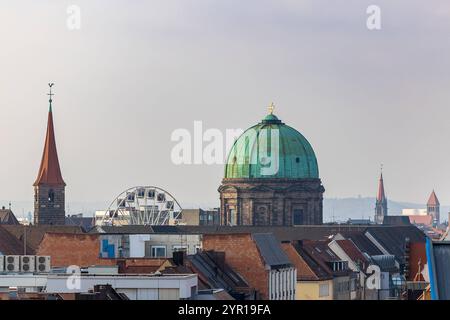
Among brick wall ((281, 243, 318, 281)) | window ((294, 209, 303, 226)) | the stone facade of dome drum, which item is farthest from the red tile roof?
the stone facade of dome drum

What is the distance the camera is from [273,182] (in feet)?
607

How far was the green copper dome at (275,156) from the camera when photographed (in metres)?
184

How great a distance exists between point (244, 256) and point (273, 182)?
101678mm

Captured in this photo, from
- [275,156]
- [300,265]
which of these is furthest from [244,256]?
[275,156]

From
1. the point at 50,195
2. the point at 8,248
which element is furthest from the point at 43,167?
the point at 8,248

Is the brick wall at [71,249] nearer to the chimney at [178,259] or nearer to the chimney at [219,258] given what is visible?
the chimney at [219,258]

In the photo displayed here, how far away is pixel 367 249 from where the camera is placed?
13788cm

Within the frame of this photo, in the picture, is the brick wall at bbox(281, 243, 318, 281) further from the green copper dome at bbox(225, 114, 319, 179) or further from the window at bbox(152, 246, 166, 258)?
the green copper dome at bbox(225, 114, 319, 179)

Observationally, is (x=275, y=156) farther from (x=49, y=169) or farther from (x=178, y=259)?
(x=178, y=259)

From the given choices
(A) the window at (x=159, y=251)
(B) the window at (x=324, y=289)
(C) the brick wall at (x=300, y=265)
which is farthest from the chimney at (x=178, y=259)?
(B) the window at (x=324, y=289)

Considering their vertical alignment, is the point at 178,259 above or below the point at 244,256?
below

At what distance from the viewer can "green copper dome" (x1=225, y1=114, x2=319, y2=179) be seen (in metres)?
184

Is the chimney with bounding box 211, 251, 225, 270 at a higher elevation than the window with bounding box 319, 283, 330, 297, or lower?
higher
